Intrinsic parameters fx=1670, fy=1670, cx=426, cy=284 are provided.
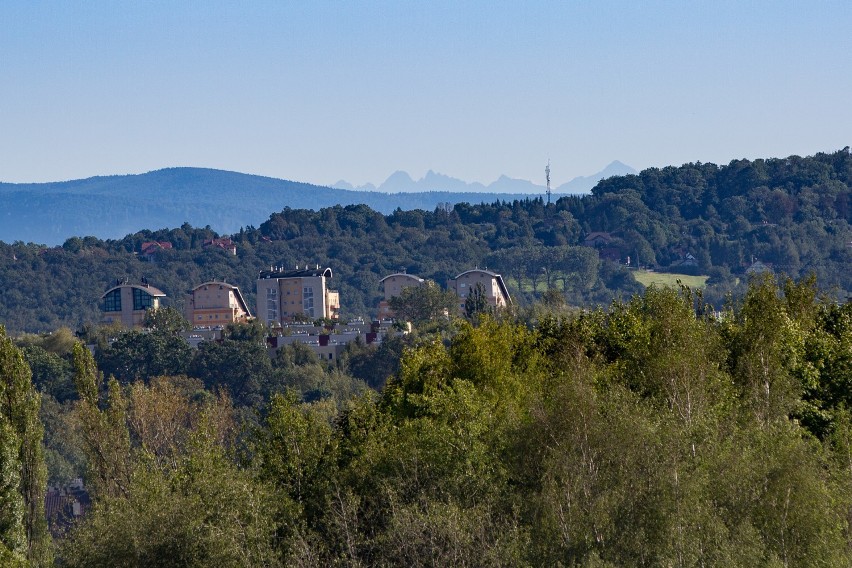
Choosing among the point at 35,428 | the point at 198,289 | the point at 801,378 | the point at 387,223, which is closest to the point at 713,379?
the point at 801,378

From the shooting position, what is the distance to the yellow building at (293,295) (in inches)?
5037

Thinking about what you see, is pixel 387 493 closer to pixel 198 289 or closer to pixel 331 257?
pixel 198 289

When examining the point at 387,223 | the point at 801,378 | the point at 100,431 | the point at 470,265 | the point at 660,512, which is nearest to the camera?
the point at 660,512

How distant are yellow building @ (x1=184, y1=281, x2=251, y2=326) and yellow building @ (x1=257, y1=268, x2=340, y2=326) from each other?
8.30ft

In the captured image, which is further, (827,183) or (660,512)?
(827,183)

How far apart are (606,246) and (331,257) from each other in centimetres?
2789

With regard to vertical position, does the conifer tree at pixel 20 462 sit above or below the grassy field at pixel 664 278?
above

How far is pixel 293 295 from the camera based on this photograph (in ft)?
425

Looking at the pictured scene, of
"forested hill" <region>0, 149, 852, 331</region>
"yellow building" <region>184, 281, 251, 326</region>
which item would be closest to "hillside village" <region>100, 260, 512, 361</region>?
"yellow building" <region>184, 281, 251, 326</region>

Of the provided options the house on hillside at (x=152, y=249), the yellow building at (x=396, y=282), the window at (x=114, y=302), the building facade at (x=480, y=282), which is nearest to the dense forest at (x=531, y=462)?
the window at (x=114, y=302)

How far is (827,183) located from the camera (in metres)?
175

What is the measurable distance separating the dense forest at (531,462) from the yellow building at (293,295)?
9050cm

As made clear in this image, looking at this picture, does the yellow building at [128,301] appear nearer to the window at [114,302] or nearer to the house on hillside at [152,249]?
the window at [114,302]

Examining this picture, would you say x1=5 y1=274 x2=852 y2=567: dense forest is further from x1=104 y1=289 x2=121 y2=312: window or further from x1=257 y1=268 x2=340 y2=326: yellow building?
x1=104 y1=289 x2=121 y2=312: window
